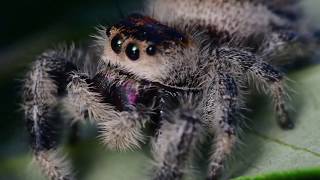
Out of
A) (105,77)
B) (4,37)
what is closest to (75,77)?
(105,77)

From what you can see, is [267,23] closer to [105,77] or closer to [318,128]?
[318,128]

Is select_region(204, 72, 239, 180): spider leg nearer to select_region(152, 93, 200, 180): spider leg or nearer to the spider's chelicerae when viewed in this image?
the spider's chelicerae

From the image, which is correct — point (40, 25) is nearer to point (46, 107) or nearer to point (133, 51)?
point (46, 107)

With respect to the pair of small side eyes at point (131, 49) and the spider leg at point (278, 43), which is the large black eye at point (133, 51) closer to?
the pair of small side eyes at point (131, 49)

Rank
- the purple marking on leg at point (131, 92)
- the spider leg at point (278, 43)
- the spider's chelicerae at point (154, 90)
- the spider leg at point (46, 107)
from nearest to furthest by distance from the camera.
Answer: the spider's chelicerae at point (154, 90) < the purple marking on leg at point (131, 92) < the spider leg at point (46, 107) < the spider leg at point (278, 43)

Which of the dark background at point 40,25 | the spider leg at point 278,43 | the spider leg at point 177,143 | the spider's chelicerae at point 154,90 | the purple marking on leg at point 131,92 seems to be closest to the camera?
the spider leg at point 177,143

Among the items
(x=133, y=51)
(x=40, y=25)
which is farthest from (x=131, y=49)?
(x=40, y=25)

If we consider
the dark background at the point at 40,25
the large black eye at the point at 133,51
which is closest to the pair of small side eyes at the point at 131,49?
the large black eye at the point at 133,51

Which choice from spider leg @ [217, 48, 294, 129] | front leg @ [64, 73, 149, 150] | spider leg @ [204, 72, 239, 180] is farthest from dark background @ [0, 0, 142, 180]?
spider leg @ [204, 72, 239, 180]

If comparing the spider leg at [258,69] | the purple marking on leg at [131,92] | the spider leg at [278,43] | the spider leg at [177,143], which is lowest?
the spider leg at [177,143]
